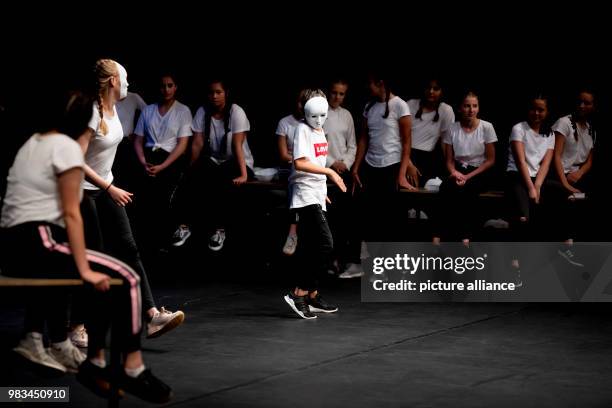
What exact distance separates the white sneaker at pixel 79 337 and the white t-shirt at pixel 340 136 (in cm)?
373

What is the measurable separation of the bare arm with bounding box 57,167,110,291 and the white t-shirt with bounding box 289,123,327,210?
289 cm

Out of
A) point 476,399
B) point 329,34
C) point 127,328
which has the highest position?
point 329,34

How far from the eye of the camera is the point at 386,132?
9664 millimetres

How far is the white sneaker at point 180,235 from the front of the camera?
34.1 ft

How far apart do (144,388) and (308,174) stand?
2948mm

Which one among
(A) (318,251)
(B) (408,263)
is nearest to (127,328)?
(A) (318,251)

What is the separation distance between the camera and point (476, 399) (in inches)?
214

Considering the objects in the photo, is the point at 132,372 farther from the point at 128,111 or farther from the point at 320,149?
the point at 128,111

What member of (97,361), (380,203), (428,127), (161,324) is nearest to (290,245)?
(380,203)

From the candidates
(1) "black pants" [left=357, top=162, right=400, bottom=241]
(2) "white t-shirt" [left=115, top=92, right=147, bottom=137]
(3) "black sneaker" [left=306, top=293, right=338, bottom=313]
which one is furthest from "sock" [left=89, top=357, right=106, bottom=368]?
(2) "white t-shirt" [left=115, top=92, right=147, bottom=137]

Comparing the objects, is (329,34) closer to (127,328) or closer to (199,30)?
(199,30)

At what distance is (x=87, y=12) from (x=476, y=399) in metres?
7.19

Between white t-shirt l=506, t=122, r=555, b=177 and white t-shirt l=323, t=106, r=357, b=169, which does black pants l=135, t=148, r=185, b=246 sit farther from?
white t-shirt l=506, t=122, r=555, b=177

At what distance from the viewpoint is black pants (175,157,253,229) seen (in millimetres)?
10227
